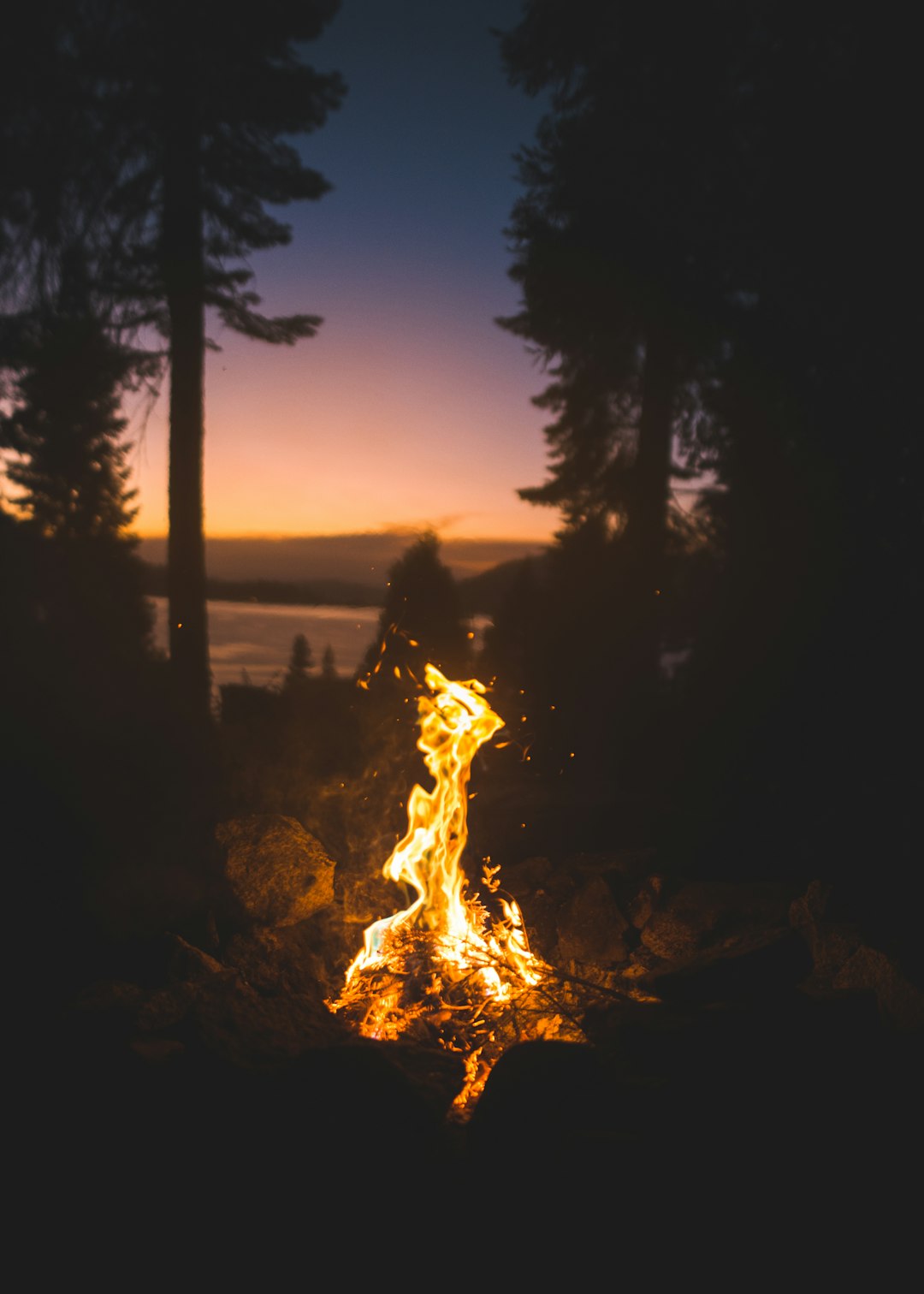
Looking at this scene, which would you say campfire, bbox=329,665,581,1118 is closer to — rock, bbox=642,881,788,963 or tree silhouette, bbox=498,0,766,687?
rock, bbox=642,881,788,963

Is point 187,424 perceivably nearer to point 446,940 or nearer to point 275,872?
point 275,872

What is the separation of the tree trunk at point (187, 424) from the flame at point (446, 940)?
4.24 meters

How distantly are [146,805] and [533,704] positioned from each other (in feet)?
16.5

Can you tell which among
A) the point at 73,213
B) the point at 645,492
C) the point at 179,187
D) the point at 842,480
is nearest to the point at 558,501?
the point at 645,492

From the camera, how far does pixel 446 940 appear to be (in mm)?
4363

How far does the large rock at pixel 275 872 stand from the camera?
4.58 meters

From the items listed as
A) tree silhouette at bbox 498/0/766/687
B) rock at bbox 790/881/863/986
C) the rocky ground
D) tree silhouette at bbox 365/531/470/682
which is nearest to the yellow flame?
the rocky ground

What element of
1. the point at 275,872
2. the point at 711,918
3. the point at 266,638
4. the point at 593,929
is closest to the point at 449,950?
the point at 593,929

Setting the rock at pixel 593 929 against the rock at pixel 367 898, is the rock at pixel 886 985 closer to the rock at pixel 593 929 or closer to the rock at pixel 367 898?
the rock at pixel 593 929

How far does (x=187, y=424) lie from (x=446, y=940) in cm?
680

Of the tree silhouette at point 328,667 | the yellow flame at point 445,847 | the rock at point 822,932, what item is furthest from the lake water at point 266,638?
the rock at point 822,932

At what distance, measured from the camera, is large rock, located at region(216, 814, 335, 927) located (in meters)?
4.58

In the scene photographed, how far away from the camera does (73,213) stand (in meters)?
7.16

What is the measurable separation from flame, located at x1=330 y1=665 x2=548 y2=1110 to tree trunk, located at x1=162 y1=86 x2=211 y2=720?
424cm
